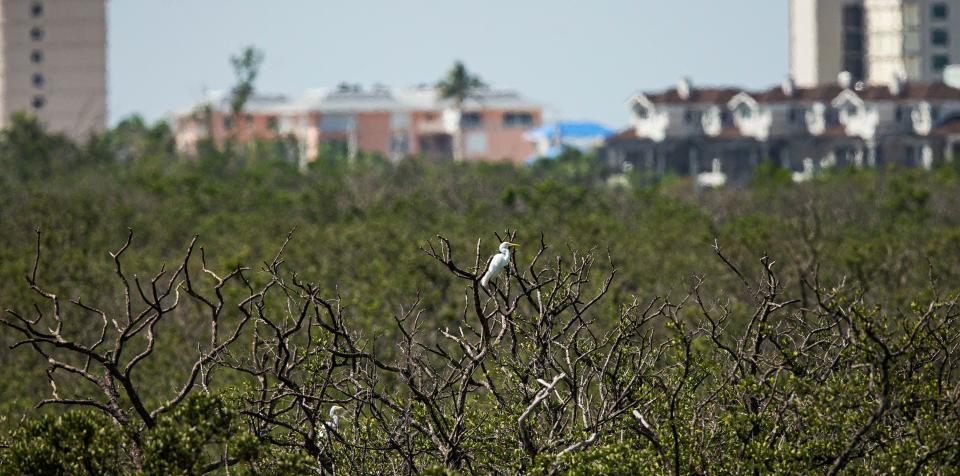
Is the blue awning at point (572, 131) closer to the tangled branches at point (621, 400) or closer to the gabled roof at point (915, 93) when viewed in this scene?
the gabled roof at point (915, 93)

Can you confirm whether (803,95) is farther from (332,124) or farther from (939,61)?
(332,124)

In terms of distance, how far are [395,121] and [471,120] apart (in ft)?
22.1

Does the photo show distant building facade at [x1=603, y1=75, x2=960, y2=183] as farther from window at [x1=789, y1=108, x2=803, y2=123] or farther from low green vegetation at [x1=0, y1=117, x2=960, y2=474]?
low green vegetation at [x1=0, y1=117, x2=960, y2=474]

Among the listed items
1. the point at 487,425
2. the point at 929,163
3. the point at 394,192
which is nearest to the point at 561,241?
the point at 394,192

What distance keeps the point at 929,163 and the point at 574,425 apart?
274 feet

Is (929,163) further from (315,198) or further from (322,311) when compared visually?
(322,311)

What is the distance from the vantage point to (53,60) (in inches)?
5591

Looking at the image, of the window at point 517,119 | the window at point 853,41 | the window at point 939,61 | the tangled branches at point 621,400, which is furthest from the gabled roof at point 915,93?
the tangled branches at point 621,400

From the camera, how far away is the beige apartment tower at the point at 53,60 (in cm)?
14138

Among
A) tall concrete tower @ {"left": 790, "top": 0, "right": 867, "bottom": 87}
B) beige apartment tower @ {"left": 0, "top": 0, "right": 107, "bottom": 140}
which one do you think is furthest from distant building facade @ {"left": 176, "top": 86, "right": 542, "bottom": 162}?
tall concrete tower @ {"left": 790, "top": 0, "right": 867, "bottom": 87}

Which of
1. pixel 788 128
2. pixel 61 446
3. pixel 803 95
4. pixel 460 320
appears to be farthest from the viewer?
pixel 803 95

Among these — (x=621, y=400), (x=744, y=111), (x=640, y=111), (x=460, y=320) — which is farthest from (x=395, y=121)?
(x=621, y=400)

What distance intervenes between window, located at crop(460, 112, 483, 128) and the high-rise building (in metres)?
24.5

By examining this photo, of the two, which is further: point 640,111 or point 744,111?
point 640,111
